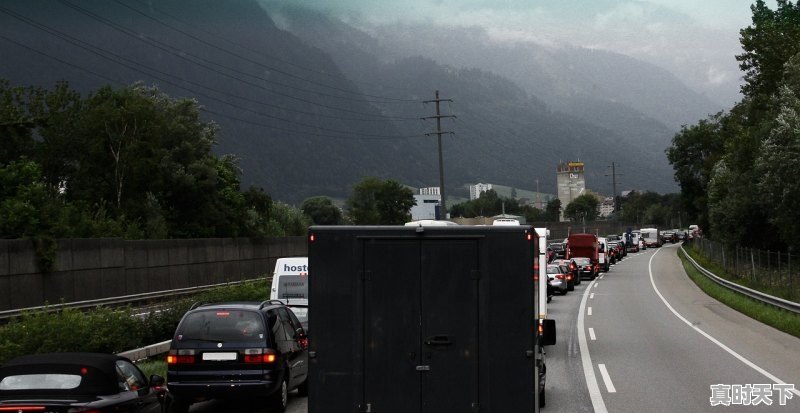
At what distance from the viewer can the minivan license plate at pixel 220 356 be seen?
1344 centimetres

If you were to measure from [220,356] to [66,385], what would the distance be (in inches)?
159

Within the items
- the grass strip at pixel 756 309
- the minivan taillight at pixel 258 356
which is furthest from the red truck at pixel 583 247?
the minivan taillight at pixel 258 356

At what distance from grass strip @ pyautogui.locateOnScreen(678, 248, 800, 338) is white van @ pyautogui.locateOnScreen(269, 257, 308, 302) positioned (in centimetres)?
1231

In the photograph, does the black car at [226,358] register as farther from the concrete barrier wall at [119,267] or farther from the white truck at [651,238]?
the white truck at [651,238]

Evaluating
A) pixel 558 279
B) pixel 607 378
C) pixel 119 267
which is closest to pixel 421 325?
pixel 607 378

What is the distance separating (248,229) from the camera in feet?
230

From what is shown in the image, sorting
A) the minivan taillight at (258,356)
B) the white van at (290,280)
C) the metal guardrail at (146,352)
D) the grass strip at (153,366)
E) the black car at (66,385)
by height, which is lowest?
the grass strip at (153,366)

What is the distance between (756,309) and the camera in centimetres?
3120

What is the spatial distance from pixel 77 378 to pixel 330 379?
2571 millimetres

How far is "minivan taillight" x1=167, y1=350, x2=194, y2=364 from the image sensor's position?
13.4 m

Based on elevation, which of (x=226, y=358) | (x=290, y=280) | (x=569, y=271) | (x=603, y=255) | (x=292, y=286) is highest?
(x=290, y=280)

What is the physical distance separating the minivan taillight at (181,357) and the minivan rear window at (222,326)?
19 cm

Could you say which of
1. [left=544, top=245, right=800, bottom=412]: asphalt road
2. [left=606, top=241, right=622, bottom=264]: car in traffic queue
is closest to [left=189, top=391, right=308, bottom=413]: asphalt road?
[left=544, top=245, right=800, bottom=412]: asphalt road

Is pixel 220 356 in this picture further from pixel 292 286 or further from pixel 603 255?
pixel 603 255
